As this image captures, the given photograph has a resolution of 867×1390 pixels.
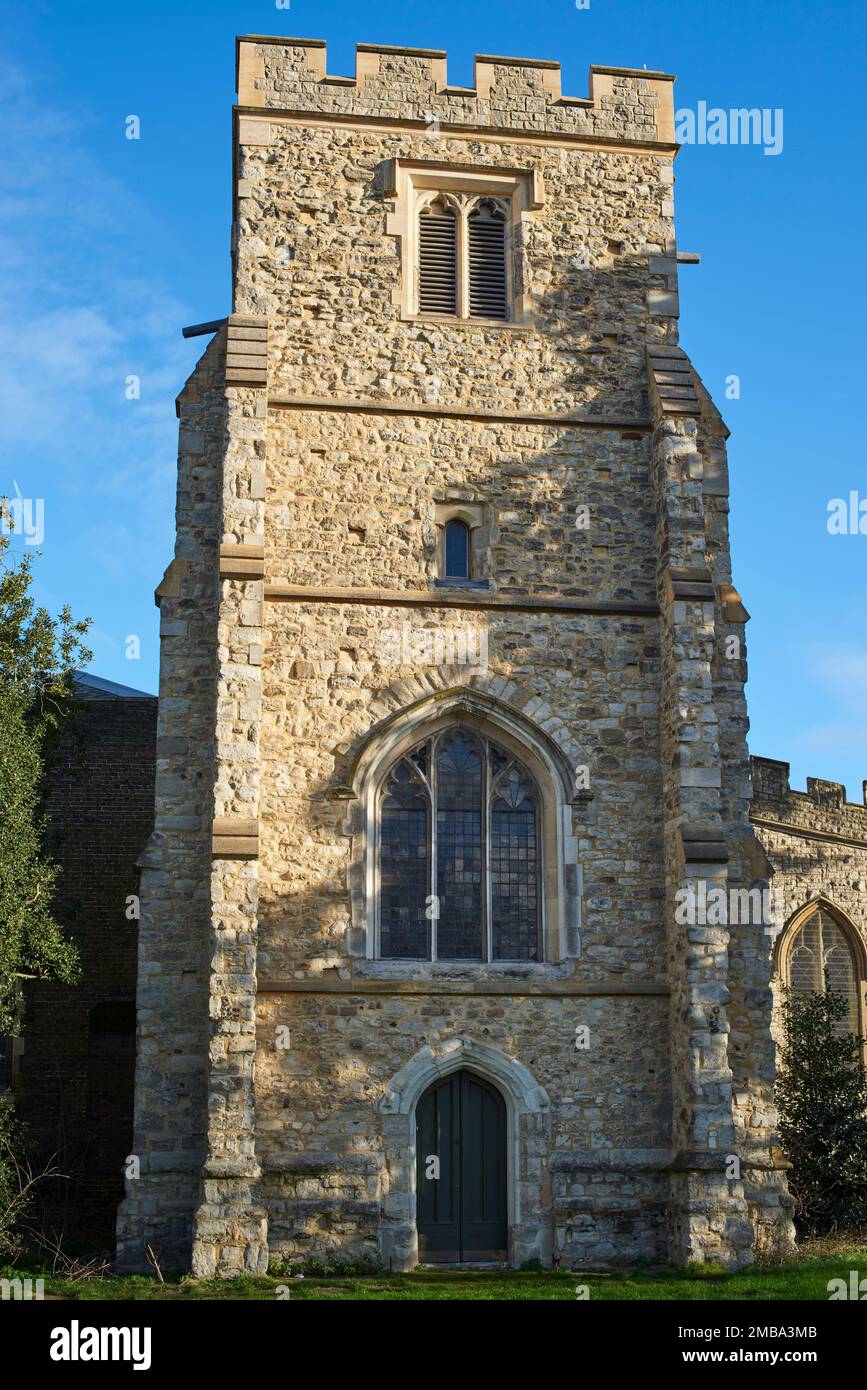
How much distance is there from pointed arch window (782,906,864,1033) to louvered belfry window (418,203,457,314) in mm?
9780

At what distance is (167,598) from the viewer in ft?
51.3

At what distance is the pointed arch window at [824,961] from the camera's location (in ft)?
69.4

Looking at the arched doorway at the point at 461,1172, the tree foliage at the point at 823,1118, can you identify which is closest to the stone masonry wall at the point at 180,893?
the arched doorway at the point at 461,1172

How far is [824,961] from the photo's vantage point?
21297mm

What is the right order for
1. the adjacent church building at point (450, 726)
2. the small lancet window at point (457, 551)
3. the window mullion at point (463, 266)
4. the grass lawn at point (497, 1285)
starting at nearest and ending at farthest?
1. the grass lawn at point (497, 1285)
2. the adjacent church building at point (450, 726)
3. the small lancet window at point (457, 551)
4. the window mullion at point (463, 266)

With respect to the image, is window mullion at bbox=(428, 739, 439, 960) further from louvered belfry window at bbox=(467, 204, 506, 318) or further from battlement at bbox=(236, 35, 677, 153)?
battlement at bbox=(236, 35, 677, 153)

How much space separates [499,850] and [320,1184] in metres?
3.59

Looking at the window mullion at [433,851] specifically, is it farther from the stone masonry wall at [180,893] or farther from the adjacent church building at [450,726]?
the stone masonry wall at [180,893]

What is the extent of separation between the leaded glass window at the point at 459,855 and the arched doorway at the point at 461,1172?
1316mm

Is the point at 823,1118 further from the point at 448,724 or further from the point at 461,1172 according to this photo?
the point at 448,724

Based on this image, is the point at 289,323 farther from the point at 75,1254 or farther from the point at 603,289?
the point at 75,1254

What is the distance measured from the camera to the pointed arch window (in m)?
21.1

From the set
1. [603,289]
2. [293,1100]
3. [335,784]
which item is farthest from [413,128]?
[293,1100]

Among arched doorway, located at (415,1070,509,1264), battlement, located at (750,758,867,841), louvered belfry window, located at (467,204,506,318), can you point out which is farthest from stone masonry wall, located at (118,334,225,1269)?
battlement, located at (750,758,867,841)
